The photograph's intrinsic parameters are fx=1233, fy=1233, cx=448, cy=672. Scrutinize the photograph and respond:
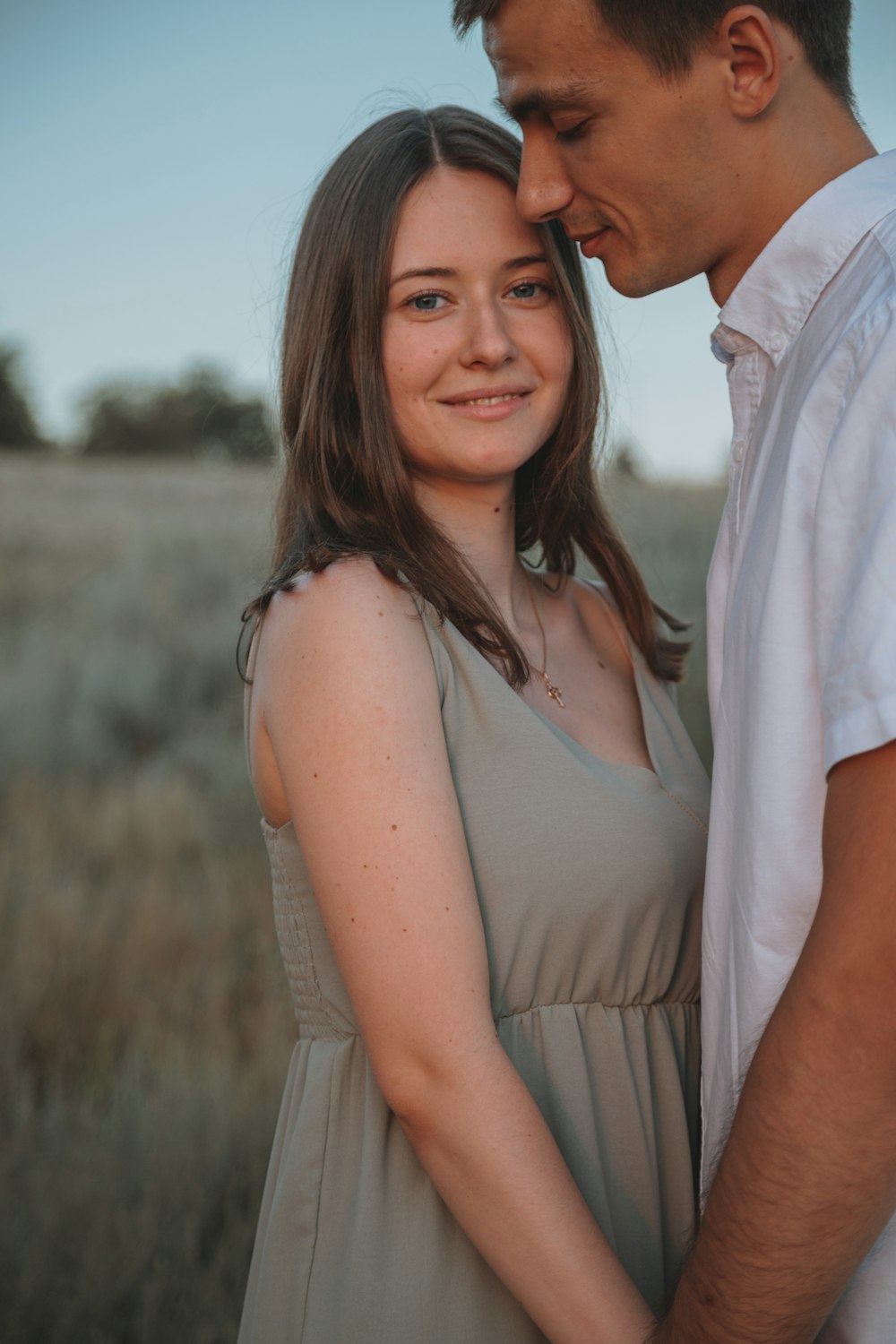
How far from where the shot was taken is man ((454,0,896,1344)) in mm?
1099

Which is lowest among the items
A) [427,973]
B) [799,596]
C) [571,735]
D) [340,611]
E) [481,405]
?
[427,973]

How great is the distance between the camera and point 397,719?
162cm

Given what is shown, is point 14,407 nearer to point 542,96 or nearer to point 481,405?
point 481,405

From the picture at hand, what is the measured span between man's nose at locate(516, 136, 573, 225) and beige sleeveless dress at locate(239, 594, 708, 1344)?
2.09 ft

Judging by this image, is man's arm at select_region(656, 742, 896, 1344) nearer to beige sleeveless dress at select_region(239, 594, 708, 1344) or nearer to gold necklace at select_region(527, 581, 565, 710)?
beige sleeveless dress at select_region(239, 594, 708, 1344)

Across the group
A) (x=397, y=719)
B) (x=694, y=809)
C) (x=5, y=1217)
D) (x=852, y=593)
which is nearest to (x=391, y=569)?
(x=397, y=719)

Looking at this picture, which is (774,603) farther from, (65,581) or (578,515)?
(65,581)

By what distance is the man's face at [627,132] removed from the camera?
1512 millimetres

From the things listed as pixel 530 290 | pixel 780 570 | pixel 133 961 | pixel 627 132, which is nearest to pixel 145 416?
pixel 133 961

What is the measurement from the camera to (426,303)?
209 centimetres

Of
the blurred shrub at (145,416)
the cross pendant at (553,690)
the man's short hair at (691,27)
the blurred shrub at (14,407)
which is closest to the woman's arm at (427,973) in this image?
the cross pendant at (553,690)

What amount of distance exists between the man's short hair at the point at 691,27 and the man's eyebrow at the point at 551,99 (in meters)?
0.09

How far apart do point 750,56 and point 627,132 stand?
0.17 meters

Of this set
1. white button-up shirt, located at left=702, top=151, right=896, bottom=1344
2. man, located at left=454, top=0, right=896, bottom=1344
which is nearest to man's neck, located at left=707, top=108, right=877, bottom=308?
man, located at left=454, top=0, right=896, bottom=1344
